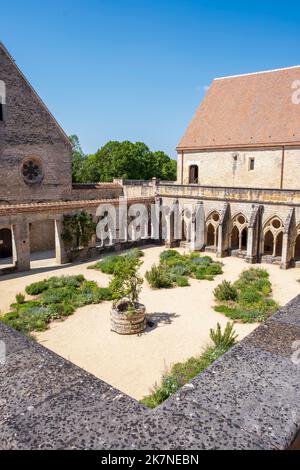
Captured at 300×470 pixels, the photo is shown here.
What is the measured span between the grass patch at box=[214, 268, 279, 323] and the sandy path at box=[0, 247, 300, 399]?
1.42 ft

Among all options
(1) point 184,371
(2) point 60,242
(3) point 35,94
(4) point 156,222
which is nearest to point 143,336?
(1) point 184,371

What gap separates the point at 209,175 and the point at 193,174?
2121 mm

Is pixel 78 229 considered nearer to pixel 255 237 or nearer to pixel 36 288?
pixel 36 288

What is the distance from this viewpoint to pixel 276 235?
73.5 ft

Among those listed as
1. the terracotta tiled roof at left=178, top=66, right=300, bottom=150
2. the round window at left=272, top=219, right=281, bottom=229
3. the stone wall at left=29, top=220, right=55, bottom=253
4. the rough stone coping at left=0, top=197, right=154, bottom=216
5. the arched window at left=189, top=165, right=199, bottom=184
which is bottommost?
the stone wall at left=29, top=220, right=55, bottom=253

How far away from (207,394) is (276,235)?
70.3 feet

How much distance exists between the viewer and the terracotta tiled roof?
26.2 metres

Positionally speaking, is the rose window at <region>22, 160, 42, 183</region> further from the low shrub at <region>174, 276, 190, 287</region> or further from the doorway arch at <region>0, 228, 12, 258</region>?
the low shrub at <region>174, 276, 190, 287</region>

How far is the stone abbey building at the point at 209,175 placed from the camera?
21516 mm

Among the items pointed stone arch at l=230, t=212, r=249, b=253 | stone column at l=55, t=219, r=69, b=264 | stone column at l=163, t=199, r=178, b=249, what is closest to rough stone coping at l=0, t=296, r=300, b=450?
stone column at l=55, t=219, r=69, b=264

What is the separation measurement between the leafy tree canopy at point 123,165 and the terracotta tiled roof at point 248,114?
1828cm

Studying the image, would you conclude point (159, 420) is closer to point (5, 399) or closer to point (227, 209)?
point (5, 399)

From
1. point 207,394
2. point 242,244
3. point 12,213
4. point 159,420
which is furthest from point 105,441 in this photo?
point 242,244

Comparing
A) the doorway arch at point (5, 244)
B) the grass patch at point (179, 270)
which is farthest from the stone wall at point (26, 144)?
the grass patch at point (179, 270)
